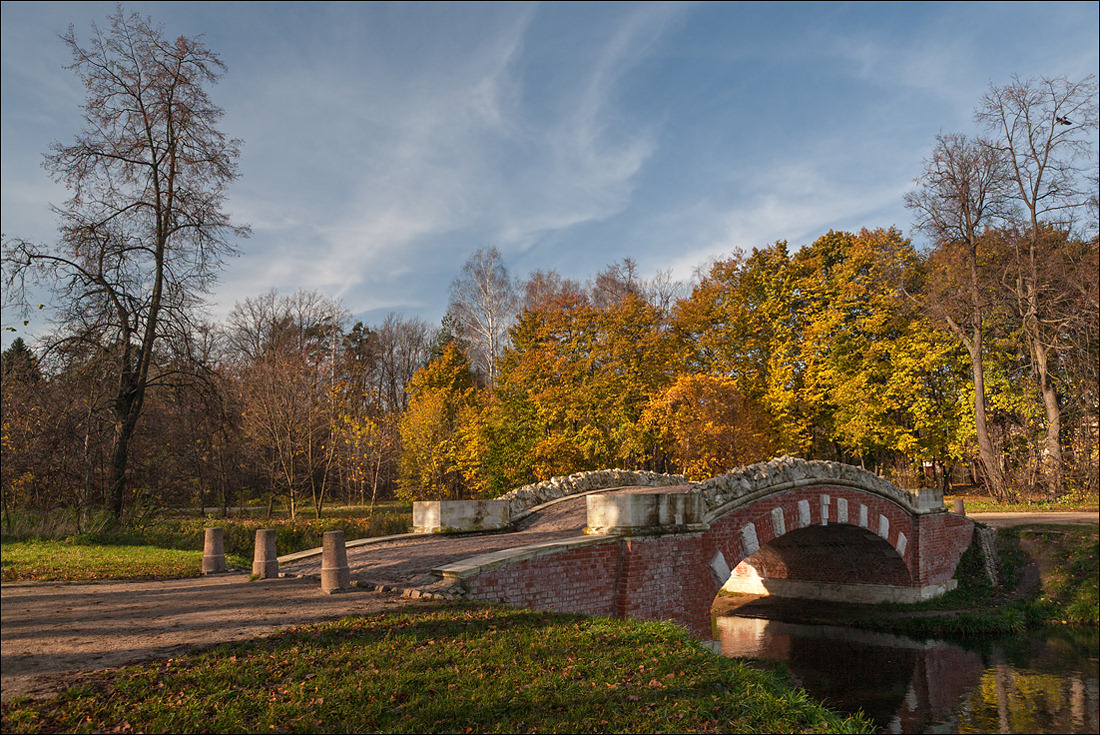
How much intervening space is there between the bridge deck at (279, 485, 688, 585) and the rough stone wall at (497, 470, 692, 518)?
491 millimetres

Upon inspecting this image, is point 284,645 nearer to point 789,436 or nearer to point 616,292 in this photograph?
point 789,436

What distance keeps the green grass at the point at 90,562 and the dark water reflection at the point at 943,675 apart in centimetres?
996

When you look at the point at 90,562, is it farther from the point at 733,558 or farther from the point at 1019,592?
the point at 1019,592

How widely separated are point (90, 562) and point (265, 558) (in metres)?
3.53

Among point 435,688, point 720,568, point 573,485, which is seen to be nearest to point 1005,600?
point 720,568

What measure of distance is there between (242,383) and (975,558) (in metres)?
25.5

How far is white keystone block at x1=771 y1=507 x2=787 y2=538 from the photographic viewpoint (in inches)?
473

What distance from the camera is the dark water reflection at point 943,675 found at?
9.98 meters

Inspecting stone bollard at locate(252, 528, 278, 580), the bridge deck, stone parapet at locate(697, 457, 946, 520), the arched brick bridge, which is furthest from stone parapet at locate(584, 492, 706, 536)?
stone bollard at locate(252, 528, 278, 580)

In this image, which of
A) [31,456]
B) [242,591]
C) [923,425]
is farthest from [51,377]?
[923,425]

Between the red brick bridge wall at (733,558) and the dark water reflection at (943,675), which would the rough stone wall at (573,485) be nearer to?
the dark water reflection at (943,675)

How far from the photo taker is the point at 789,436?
981 inches

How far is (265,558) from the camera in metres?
9.79

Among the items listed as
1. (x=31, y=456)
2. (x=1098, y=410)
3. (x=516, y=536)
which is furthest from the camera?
(x=1098, y=410)
